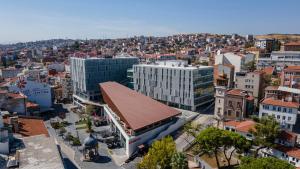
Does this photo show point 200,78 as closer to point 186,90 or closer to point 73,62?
point 186,90

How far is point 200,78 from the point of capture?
288 feet

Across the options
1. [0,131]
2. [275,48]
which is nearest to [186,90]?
[0,131]

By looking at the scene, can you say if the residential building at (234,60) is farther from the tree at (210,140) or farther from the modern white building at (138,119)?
the tree at (210,140)

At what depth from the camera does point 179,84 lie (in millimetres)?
88938

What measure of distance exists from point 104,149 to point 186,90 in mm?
33520

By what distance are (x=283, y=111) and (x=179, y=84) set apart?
34186 mm

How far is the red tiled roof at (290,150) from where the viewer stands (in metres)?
→ 50.9

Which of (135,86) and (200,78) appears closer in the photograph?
(200,78)

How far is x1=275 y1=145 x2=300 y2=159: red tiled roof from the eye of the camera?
5088 cm

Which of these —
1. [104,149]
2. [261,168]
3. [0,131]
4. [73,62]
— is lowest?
[104,149]

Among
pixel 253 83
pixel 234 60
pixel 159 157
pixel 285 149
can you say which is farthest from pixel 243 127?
pixel 234 60

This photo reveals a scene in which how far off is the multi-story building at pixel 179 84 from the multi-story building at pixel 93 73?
12798mm

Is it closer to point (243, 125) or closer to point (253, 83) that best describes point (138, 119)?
point (243, 125)

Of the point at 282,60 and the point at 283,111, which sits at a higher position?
the point at 282,60
